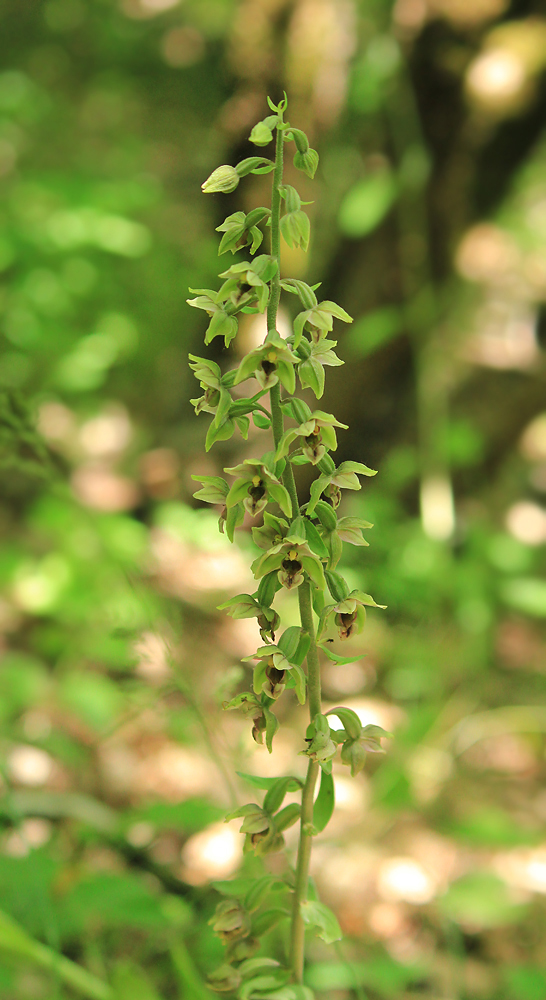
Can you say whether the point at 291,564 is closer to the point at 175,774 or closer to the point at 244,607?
the point at 244,607

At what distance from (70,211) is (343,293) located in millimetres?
1287

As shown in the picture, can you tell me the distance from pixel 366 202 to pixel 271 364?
1825 mm

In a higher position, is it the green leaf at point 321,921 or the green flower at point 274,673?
the green flower at point 274,673

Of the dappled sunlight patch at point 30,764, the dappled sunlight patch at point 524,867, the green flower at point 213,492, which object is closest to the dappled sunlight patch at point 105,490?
the dappled sunlight patch at point 30,764

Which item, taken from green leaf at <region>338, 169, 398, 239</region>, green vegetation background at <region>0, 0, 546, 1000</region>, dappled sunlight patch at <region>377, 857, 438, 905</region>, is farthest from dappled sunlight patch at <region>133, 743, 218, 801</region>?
green leaf at <region>338, 169, 398, 239</region>

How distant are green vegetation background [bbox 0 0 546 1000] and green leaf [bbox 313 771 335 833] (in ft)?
1.33

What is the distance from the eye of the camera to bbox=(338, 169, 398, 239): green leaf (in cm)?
215

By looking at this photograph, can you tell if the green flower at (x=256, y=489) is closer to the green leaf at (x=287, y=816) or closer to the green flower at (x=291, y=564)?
the green flower at (x=291, y=564)

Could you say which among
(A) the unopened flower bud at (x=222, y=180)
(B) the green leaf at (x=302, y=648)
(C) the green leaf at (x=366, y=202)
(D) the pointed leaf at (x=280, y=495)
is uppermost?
(C) the green leaf at (x=366, y=202)

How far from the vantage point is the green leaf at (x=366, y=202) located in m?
2.15

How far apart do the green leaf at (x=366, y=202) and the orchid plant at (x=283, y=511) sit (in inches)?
67.0

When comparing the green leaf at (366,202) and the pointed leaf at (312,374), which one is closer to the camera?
the pointed leaf at (312,374)

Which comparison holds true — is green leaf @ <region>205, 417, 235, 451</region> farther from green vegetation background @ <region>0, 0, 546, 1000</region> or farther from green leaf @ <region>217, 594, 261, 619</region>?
green vegetation background @ <region>0, 0, 546, 1000</region>

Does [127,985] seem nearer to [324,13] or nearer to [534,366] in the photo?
[534,366]
